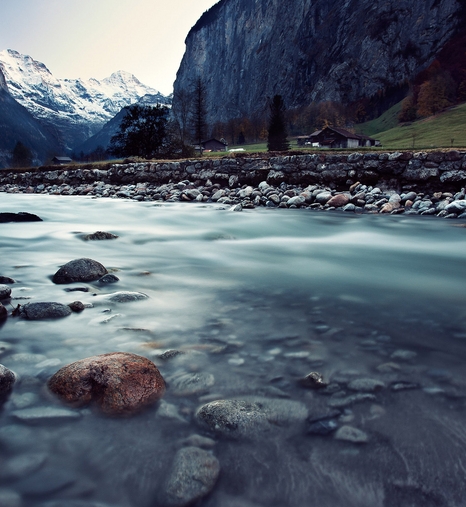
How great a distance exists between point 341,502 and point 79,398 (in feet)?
4.06

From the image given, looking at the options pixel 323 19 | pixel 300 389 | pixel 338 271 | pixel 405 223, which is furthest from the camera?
pixel 323 19

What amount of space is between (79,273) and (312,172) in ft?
35.9

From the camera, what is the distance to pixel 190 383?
2.09 metres

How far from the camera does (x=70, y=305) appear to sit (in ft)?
9.86

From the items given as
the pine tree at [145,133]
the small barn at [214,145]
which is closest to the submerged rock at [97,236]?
the pine tree at [145,133]

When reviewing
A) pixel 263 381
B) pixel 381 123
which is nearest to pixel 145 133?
pixel 263 381

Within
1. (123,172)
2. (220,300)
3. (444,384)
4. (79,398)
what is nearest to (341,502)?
(444,384)

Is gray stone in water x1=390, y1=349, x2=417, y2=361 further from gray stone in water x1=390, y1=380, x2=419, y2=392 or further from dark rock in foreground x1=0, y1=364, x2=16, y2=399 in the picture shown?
dark rock in foreground x1=0, y1=364, x2=16, y2=399

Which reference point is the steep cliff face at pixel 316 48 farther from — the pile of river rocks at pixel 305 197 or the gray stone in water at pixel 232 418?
the gray stone in water at pixel 232 418

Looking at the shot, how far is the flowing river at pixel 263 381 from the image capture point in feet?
4.76

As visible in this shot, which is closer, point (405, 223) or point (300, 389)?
point (300, 389)

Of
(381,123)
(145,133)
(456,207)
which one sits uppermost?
(381,123)

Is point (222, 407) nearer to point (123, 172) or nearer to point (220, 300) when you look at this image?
point (220, 300)

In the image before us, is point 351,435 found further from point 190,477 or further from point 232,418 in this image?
point 190,477
